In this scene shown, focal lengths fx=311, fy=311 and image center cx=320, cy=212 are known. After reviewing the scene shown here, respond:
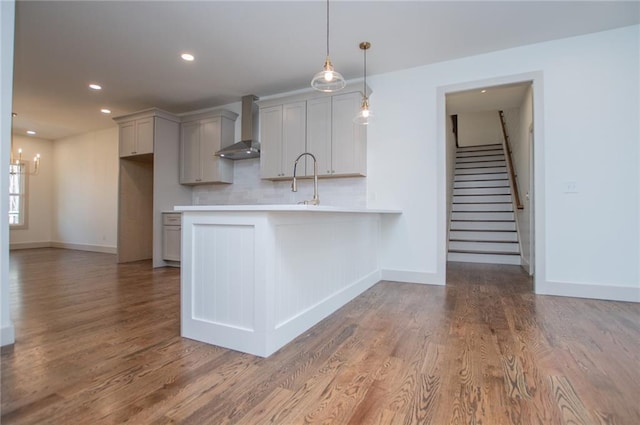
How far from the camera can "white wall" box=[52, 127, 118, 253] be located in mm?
6859

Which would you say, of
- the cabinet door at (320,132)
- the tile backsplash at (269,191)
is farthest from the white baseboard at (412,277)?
the cabinet door at (320,132)

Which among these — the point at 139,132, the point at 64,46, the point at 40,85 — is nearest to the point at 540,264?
the point at 64,46

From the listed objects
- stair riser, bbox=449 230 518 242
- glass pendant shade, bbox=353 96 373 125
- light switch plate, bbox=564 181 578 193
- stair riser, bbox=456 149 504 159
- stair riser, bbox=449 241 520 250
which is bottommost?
stair riser, bbox=449 241 520 250

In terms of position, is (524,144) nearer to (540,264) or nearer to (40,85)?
(540,264)

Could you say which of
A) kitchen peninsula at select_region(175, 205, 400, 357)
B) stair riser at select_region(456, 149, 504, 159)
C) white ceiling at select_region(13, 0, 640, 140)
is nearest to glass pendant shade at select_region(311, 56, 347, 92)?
white ceiling at select_region(13, 0, 640, 140)

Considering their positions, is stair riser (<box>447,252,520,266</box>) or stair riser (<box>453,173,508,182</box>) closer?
stair riser (<box>447,252,520,266</box>)

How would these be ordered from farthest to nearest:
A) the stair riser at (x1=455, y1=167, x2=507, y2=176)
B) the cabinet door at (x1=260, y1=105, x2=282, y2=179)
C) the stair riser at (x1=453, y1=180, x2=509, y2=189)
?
the stair riser at (x1=455, y1=167, x2=507, y2=176)
the stair riser at (x1=453, y1=180, x2=509, y2=189)
the cabinet door at (x1=260, y1=105, x2=282, y2=179)

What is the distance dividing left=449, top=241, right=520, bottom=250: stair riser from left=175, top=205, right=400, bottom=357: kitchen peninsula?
13.2 feet

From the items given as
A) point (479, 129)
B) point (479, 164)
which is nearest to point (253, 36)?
point (479, 164)

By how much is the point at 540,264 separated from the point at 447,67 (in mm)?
2514

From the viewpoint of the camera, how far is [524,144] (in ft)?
15.7

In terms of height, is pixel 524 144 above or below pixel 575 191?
above

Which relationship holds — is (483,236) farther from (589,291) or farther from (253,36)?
(253,36)

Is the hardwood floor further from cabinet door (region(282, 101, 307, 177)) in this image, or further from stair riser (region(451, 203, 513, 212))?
stair riser (region(451, 203, 513, 212))
